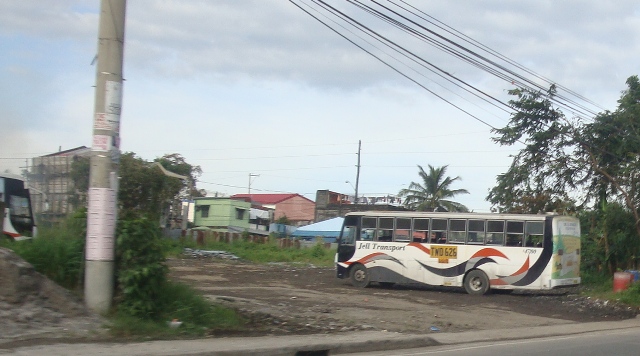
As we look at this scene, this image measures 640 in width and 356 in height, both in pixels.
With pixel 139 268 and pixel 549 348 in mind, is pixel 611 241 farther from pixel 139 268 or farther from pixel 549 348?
pixel 139 268

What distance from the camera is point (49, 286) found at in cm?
1088

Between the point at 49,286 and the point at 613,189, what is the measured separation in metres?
24.3

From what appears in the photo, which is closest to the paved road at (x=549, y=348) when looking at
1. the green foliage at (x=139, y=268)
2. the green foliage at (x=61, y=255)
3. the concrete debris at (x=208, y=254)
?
the green foliage at (x=139, y=268)

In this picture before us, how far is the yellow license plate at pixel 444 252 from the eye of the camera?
25.0m

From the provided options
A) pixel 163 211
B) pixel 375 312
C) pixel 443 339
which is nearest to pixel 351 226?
pixel 375 312

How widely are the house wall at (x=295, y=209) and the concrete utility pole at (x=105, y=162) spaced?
3102 inches

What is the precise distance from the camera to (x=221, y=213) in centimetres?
6850

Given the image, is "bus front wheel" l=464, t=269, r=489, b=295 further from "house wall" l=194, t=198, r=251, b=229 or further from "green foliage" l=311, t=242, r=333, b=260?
"house wall" l=194, t=198, r=251, b=229

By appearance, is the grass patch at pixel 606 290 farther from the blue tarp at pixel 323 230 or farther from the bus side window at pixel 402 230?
the blue tarp at pixel 323 230

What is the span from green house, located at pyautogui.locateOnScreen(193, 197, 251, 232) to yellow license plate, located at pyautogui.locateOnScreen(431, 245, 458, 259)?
43514mm

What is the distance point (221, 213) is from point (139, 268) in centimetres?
5755

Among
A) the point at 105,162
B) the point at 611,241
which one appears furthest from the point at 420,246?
the point at 105,162

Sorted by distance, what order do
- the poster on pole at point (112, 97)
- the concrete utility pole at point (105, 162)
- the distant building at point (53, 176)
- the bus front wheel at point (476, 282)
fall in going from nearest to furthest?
the concrete utility pole at point (105, 162), the poster on pole at point (112, 97), the bus front wheel at point (476, 282), the distant building at point (53, 176)

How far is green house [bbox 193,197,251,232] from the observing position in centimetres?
6794
